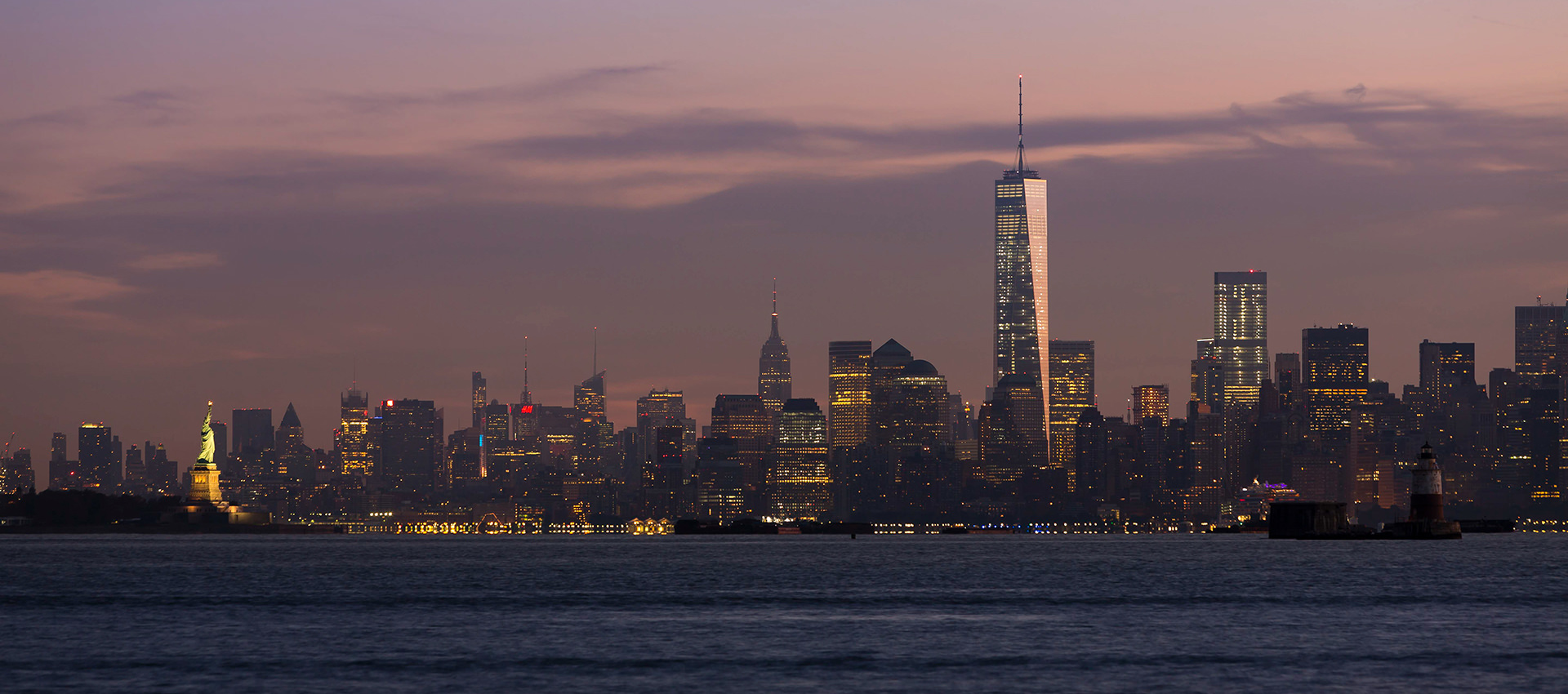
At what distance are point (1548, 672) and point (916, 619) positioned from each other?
130 feet

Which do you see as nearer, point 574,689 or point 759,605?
point 574,689

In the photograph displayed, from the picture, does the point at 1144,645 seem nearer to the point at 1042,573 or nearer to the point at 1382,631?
the point at 1382,631

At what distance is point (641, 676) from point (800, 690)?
27.7ft

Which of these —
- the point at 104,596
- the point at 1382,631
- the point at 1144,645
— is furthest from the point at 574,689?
the point at 104,596

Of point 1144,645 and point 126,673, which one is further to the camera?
point 1144,645

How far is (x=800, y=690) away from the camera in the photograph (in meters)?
68.2

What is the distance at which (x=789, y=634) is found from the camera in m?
93.4

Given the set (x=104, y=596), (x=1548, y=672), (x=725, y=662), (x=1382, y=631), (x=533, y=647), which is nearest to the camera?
(x=1548, y=672)

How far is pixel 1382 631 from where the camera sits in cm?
9488

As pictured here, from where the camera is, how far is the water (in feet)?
237


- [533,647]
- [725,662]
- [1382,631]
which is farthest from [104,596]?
[1382,631]

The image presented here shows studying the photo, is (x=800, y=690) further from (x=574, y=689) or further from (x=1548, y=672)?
(x=1548, y=672)

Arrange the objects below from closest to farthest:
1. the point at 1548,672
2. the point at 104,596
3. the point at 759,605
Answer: the point at 1548,672 → the point at 759,605 → the point at 104,596

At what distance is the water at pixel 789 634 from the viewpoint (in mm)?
72125
